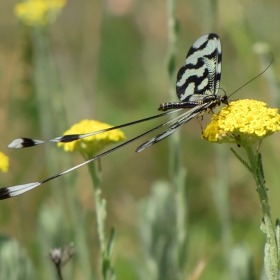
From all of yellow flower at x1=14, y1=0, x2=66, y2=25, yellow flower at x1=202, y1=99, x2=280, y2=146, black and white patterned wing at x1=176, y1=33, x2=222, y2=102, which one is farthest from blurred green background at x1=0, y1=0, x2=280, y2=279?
yellow flower at x1=202, y1=99, x2=280, y2=146

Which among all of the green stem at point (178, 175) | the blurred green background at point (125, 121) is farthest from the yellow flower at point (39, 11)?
the green stem at point (178, 175)

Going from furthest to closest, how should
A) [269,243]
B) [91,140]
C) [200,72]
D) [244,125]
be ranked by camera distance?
1. [200,72]
2. [91,140]
3. [244,125]
4. [269,243]

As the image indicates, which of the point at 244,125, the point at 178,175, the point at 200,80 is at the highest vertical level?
the point at 200,80

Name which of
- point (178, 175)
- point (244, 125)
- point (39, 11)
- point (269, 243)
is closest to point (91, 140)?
point (178, 175)

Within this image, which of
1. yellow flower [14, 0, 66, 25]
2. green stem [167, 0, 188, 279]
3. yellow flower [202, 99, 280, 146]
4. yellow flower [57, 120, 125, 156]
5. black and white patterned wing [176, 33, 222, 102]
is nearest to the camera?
yellow flower [202, 99, 280, 146]

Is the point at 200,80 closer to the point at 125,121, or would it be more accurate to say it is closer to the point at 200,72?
the point at 200,72

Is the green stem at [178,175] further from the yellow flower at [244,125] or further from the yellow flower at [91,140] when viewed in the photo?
the yellow flower at [244,125]

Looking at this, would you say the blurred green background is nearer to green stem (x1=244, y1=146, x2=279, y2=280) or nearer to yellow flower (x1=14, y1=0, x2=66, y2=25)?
yellow flower (x1=14, y1=0, x2=66, y2=25)
